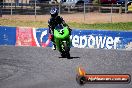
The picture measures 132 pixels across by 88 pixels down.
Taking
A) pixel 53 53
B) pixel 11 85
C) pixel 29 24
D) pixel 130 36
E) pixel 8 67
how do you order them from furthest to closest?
pixel 29 24 < pixel 130 36 < pixel 53 53 < pixel 8 67 < pixel 11 85

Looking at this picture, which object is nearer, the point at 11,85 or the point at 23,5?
the point at 11,85

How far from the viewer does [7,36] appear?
78.9 ft

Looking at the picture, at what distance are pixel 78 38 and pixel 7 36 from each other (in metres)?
4.11

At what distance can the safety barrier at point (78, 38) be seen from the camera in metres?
21.8

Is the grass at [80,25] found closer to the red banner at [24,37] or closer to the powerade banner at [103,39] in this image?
the red banner at [24,37]

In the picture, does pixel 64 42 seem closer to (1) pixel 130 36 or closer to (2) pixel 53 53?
(2) pixel 53 53

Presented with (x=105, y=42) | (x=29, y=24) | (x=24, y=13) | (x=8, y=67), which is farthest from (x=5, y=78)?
(x=24, y=13)

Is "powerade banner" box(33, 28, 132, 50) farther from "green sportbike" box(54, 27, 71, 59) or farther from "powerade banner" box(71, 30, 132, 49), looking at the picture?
"green sportbike" box(54, 27, 71, 59)

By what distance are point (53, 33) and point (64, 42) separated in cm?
99

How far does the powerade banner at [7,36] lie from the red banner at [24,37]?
226 millimetres

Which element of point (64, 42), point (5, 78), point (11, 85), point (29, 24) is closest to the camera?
point (11, 85)

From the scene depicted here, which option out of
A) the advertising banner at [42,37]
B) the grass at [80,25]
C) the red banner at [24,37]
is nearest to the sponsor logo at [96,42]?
the advertising banner at [42,37]

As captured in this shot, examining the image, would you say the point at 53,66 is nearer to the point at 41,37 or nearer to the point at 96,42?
the point at 96,42

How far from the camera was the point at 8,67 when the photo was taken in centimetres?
1575
